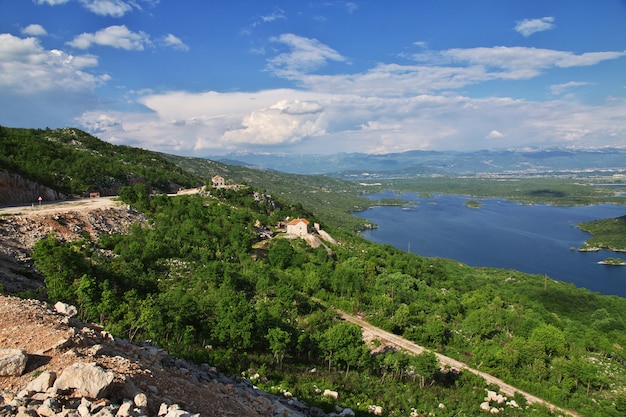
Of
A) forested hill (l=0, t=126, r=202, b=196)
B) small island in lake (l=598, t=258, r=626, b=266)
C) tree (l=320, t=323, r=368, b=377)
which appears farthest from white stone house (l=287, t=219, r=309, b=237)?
small island in lake (l=598, t=258, r=626, b=266)

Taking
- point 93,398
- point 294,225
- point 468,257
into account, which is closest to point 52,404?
point 93,398

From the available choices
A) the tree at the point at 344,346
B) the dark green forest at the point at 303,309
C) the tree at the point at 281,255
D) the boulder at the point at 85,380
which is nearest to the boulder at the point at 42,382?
the boulder at the point at 85,380

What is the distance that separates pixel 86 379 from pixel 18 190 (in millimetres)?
34273

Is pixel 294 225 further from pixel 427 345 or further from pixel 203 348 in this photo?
pixel 203 348

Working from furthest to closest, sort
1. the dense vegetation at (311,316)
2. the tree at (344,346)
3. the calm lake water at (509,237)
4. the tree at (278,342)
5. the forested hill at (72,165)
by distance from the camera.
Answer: the calm lake water at (509,237) → the forested hill at (72,165) → the tree at (344,346) → the tree at (278,342) → the dense vegetation at (311,316)

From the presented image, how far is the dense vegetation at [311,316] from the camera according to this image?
17.7 metres

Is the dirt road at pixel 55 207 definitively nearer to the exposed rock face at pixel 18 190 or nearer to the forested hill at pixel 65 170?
the exposed rock face at pixel 18 190

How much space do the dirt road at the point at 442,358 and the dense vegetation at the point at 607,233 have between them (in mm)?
88589

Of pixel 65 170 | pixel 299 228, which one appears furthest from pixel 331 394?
pixel 65 170

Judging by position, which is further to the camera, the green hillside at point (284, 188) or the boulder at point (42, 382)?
the green hillside at point (284, 188)

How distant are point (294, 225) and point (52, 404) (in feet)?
125

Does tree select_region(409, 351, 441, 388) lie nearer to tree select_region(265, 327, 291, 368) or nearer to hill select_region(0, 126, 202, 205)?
tree select_region(265, 327, 291, 368)

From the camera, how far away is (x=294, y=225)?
44.0 meters

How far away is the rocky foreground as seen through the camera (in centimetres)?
614
